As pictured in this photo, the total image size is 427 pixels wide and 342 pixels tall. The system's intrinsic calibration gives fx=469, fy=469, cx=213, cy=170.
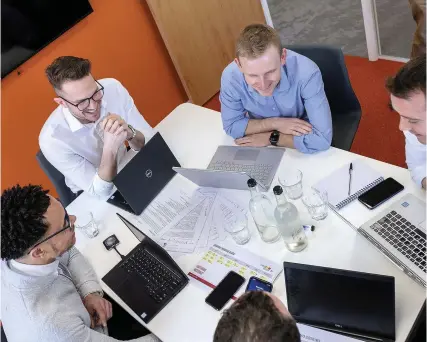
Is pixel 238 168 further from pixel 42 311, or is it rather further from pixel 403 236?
pixel 42 311

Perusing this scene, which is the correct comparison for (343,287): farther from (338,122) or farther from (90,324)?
(338,122)

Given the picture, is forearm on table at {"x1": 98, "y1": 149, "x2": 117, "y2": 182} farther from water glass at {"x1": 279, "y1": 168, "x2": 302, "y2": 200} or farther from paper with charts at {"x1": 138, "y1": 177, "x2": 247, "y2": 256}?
water glass at {"x1": 279, "y1": 168, "x2": 302, "y2": 200}

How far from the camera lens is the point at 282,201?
1644mm

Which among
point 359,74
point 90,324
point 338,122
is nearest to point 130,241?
point 90,324

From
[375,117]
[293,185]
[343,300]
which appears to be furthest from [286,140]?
[375,117]

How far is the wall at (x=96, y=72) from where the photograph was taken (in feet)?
9.55

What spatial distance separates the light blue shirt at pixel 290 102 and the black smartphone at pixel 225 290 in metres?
0.65

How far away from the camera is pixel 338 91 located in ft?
7.57

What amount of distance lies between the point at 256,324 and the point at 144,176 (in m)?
1.08

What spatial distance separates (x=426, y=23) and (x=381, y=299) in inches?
77.4

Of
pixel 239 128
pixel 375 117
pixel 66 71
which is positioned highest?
pixel 66 71

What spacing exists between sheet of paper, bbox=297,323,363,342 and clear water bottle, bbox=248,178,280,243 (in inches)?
14.2

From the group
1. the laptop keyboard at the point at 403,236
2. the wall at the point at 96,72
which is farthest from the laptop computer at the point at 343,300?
the wall at the point at 96,72

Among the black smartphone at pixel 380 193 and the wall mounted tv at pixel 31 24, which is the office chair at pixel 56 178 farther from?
the black smartphone at pixel 380 193
